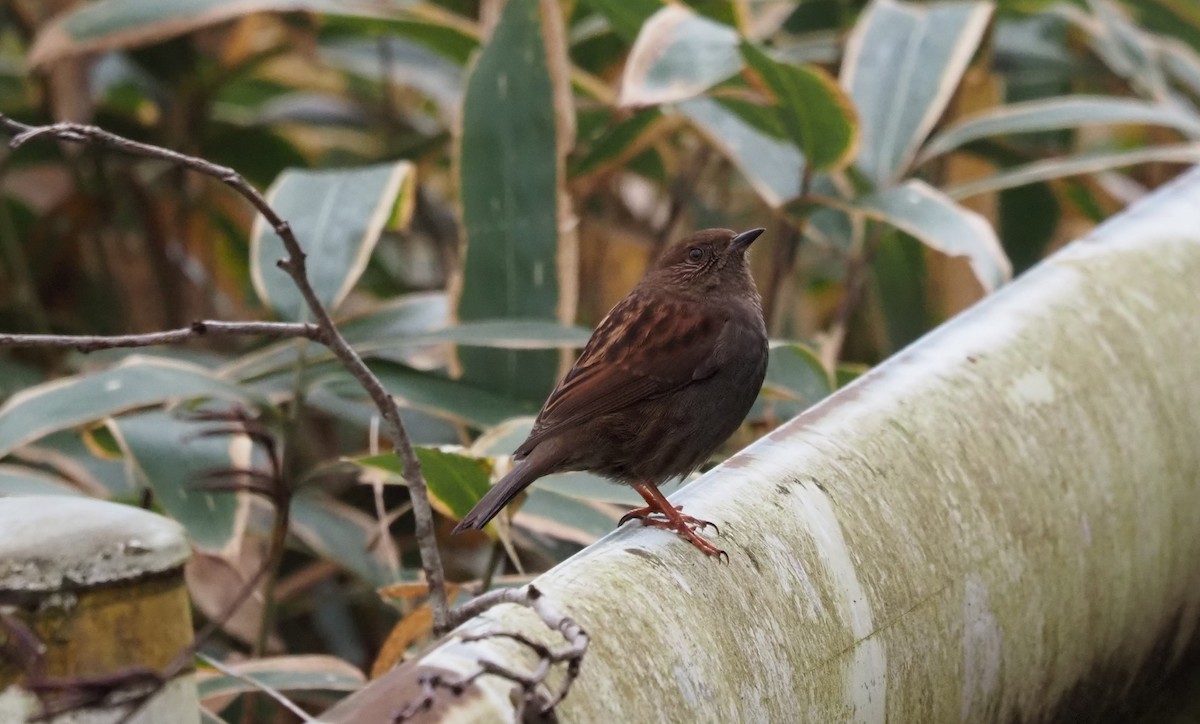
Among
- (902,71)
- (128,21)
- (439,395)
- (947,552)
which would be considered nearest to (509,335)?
(439,395)

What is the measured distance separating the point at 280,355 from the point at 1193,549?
5.03 feet

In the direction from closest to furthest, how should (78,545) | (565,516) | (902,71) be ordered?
1. (78,545)
2. (565,516)
3. (902,71)

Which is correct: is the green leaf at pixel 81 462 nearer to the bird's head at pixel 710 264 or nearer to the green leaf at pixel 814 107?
the bird's head at pixel 710 264

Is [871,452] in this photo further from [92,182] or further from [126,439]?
[92,182]

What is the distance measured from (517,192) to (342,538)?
0.71 metres

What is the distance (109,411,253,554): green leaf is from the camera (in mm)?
2186

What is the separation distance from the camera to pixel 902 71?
124 inches

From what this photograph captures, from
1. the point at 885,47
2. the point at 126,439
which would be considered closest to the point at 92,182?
the point at 126,439

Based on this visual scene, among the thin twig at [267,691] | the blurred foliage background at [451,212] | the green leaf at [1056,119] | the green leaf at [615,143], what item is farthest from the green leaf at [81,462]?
the green leaf at [1056,119]

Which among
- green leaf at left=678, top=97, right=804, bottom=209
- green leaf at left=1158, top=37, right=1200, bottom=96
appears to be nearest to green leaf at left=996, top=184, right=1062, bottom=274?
green leaf at left=1158, top=37, right=1200, bottom=96

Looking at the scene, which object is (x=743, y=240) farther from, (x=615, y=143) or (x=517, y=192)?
(x=615, y=143)

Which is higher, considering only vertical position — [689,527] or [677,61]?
[677,61]

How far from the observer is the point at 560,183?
270cm

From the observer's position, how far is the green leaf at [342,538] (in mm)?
2498
